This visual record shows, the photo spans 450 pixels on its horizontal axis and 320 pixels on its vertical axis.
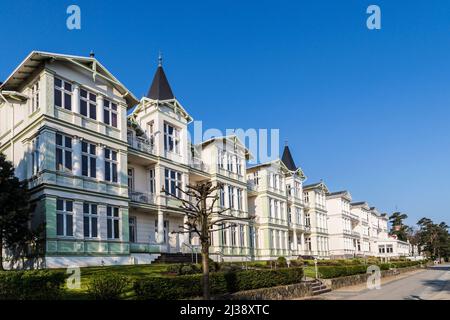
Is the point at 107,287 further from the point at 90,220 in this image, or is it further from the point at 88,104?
the point at 88,104

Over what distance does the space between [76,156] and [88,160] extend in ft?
3.31

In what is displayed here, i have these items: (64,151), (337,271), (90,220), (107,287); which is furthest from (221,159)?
(107,287)

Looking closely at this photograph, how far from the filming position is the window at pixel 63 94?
25172mm

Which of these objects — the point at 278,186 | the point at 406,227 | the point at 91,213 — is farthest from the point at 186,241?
the point at 406,227

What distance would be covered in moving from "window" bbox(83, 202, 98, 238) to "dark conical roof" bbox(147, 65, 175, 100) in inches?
465

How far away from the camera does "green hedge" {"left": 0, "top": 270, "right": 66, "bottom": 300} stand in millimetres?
14984

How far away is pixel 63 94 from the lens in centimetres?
2552

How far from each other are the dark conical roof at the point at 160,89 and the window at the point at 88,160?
9441 millimetres

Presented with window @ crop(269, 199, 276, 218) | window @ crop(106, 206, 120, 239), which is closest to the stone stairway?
window @ crop(106, 206, 120, 239)

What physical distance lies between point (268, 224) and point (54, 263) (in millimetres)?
28454

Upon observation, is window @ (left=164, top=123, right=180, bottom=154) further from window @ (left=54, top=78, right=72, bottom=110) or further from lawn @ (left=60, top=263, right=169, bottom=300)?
lawn @ (left=60, top=263, right=169, bottom=300)

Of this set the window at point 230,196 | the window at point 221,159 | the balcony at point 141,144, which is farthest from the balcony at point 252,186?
the balcony at point 141,144

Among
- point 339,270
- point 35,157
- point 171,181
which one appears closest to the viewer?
point 35,157

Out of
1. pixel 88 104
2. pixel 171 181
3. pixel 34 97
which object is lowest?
pixel 171 181
